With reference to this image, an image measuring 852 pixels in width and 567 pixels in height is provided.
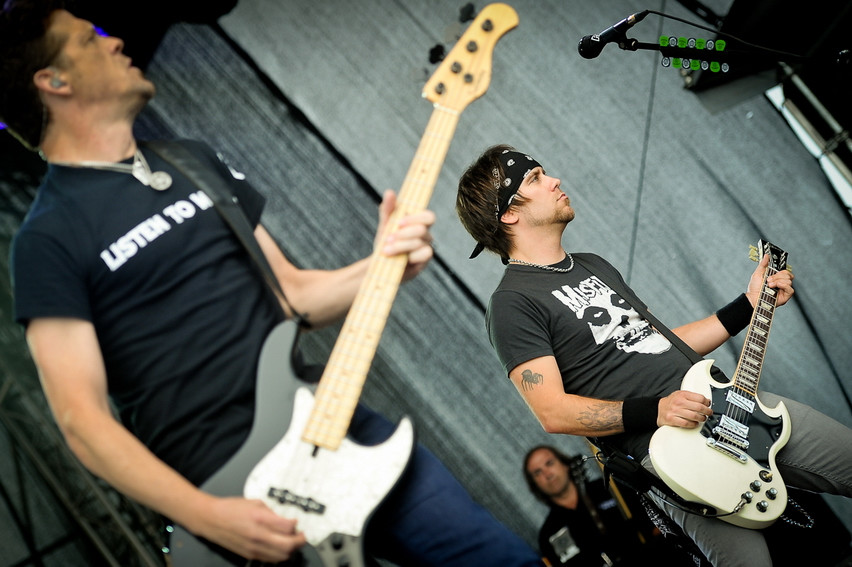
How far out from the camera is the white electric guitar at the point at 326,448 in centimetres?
108

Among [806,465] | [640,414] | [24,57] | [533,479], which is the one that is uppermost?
[24,57]

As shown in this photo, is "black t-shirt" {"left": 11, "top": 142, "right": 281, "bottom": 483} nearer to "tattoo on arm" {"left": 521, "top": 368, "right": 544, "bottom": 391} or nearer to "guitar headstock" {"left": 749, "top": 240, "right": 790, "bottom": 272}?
"tattoo on arm" {"left": 521, "top": 368, "right": 544, "bottom": 391}

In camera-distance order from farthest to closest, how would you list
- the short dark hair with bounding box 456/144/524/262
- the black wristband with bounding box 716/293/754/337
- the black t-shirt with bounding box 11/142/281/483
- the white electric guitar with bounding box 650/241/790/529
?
the short dark hair with bounding box 456/144/524/262
the black wristband with bounding box 716/293/754/337
the white electric guitar with bounding box 650/241/790/529
the black t-shirt with bounding box 11/142/281/483

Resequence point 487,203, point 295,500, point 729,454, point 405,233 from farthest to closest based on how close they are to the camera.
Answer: point 487,203 < point 729,454 < point 405,233 < point 295,500

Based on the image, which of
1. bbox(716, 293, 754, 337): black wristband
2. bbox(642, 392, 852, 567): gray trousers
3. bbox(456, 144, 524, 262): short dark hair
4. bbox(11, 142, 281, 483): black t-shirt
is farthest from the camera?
bbox(456, 144, 524, 262): short dark hair

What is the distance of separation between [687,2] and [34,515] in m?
3.40

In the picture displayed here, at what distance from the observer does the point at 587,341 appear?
1776mm

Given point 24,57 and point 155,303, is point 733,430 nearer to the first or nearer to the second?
point 155,303

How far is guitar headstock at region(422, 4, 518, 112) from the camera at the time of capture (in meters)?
1.35

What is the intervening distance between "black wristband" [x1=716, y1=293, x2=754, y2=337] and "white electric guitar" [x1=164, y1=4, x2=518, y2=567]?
1.23 meters

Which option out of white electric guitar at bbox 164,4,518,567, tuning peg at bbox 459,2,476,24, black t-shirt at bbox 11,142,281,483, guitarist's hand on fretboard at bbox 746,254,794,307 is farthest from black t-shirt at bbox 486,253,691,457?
tuning peg at bbox 459,2,476,24

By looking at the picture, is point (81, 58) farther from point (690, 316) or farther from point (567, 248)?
point (690, 316)

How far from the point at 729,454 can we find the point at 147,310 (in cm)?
145

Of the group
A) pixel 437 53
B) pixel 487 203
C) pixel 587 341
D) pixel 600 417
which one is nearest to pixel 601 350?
pixel 587 341
